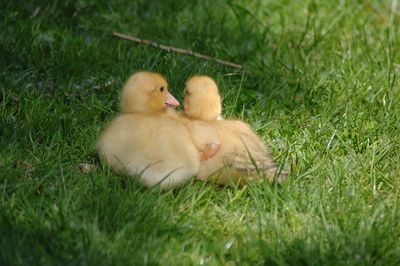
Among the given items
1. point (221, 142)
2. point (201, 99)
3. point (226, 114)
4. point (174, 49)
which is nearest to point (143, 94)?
point (201, 99)

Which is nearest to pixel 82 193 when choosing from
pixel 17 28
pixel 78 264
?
pixel 78 264

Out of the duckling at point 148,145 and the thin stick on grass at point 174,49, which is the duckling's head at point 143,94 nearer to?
the duckling at point 148,145

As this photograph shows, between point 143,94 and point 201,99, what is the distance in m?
0.27

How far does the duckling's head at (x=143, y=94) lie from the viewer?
437 centimetres

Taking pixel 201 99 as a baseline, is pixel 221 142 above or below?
below

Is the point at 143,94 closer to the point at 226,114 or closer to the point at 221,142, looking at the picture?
the point at 221,142

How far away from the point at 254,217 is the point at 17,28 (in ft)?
7.96

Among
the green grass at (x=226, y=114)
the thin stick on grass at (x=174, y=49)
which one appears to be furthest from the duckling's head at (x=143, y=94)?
the thin stick on grass at (x=174, y=49)

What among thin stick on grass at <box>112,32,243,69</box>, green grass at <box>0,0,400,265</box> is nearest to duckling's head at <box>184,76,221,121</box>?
green grass at <box>0,0,400,265</box>

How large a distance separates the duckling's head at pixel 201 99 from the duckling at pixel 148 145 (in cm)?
12

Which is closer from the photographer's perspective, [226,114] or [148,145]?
[148,145]

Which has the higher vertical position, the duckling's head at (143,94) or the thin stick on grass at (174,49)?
the duckling's head at (143,94)

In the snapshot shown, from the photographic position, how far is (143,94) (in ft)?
14.3

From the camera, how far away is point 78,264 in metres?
A: 3.70
